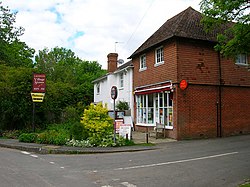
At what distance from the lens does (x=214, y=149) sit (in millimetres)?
13094

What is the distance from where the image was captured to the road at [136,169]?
7297 mm

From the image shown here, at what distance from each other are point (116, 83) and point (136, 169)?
20521 mm

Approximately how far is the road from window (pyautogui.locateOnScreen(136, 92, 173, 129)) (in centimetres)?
515

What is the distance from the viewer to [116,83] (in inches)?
1150

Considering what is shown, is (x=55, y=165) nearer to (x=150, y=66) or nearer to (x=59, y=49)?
(x=150, y=66)

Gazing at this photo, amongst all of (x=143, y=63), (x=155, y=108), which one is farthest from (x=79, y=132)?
(x=143, y=63)

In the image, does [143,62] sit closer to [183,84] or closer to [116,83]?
[183,84]

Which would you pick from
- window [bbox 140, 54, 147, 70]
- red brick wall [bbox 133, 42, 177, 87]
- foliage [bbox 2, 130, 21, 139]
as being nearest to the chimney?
red brick wall [bbox 133, 42, 177, 87]

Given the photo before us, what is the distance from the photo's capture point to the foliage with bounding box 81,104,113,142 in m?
14.7

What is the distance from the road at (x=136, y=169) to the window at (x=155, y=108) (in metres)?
5.15

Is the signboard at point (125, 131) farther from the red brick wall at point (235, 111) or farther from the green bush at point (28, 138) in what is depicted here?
the red brick wall at point (235, 111)

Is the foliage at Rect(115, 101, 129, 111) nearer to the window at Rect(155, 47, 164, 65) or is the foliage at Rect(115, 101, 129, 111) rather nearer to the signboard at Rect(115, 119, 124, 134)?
the window at Rect(155, 47, 164, 65)

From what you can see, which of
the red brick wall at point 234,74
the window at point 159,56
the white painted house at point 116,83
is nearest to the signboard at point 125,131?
the window at point 159,56

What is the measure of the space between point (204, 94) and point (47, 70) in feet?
114
